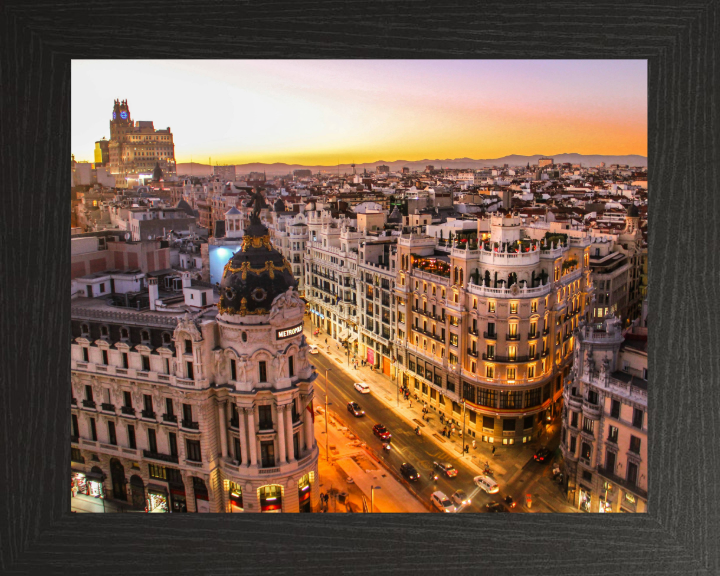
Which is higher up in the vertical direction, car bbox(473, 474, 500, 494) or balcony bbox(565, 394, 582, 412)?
balcony bbox(565, 394, 582, 412)

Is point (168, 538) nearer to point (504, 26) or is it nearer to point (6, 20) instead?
point (6, 20)

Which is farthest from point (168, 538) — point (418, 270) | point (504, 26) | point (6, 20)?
point (418, 270)

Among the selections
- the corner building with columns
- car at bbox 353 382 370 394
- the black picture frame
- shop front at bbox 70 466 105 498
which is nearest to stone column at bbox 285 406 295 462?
car at bbox 353 382 370 394

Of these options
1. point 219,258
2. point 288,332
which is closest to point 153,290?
point 219,258

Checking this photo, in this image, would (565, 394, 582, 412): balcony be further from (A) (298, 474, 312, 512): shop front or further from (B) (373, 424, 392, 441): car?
(A) (298, 474, 312, 512): shop front

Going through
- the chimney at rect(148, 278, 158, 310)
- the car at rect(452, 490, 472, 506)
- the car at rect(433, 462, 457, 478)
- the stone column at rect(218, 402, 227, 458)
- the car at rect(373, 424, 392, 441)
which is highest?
the chimney at rect(148, 278, 158, 310)

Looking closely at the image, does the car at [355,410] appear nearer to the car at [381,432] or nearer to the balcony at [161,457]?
the car at [381,432]
